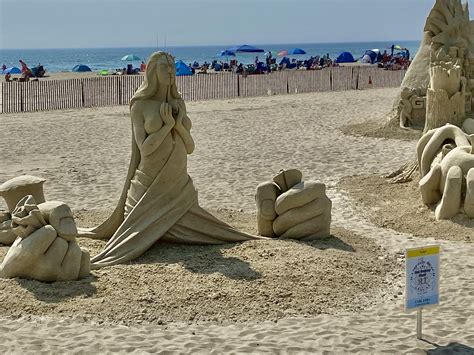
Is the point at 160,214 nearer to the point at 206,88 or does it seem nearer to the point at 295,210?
the point at 295,210

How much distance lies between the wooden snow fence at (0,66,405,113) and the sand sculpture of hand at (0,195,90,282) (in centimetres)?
1633

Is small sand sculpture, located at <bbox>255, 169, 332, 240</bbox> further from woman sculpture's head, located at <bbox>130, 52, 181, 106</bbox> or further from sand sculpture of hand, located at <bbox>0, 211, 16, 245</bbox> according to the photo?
sand sculpture of hand, located at <bbox>0, 211, 16, 245</bbox>

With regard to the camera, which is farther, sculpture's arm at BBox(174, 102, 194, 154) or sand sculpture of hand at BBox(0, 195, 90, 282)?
sculpture's arm at BBox(174, 102, 194, 154)

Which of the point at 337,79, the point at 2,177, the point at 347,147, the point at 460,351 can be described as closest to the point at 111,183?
the point at 2,177

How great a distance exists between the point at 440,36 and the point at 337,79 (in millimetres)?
14127

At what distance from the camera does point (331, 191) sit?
11.5 m

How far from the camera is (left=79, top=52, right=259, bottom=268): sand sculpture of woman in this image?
7.72 meters

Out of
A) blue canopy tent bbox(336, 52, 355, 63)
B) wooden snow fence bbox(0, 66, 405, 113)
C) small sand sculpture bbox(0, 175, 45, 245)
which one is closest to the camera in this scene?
small sand sculpture bbox(0, 175, 45, 245)

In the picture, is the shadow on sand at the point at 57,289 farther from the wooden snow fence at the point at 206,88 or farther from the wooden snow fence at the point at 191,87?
the wooden snow fence at the point at 206,88

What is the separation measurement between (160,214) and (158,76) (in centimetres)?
144

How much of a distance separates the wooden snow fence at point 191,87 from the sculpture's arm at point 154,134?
51.9 ft

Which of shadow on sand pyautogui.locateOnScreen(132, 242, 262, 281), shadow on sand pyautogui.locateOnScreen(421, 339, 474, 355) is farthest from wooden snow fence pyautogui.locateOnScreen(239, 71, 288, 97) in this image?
shadow on sand pyautogui.locateOnScreen(421, 339, 474, 355)

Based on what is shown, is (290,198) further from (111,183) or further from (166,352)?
(111,183)

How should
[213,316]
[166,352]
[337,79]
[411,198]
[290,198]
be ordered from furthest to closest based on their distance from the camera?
[337,79], [411,198], [290,198], [213,316], [166,352]
